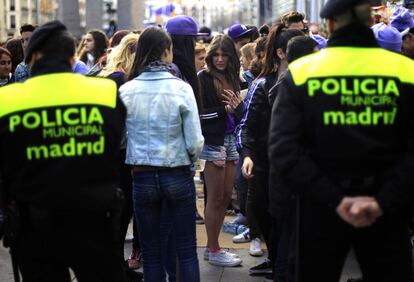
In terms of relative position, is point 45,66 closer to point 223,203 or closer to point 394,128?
point 394,128

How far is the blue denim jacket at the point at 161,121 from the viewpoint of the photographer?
16.3 feet

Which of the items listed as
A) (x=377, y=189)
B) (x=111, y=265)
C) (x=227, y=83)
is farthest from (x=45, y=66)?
(x=227, y=83)

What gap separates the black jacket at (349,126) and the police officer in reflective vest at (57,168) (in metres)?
0.92

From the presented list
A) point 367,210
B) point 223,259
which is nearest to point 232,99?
point 223,259

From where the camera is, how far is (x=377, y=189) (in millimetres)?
3572

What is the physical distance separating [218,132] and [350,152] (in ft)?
10.6

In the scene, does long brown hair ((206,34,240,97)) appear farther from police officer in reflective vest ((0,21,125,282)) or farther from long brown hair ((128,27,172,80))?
police officer in reflective vest ((0,21,125,282))

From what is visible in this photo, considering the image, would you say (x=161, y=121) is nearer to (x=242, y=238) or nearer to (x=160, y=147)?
(x=160, y=147)

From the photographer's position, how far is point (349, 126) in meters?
3.56

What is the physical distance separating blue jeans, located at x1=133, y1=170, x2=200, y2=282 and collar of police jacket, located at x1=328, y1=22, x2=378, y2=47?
5.83 ft

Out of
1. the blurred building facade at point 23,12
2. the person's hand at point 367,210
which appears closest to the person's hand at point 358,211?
the person's hand at point 367,210

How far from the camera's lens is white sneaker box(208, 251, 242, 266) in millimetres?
6762

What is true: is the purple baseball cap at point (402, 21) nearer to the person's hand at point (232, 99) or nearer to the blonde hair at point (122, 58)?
the person's hand at point (232, 99)

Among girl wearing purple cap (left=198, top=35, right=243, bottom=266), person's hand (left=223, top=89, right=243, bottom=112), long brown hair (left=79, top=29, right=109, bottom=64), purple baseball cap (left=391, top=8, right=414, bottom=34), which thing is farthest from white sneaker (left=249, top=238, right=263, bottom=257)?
purple baseball cap (left=391, top=8, right=414, bottom=34)
